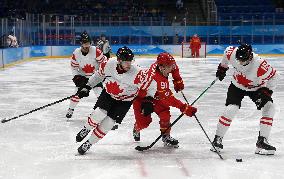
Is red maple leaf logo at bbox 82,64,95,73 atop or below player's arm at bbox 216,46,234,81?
below

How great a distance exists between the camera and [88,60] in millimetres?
6941

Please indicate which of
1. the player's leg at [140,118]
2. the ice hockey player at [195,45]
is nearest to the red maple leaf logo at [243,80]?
the player's leg at [140,118]

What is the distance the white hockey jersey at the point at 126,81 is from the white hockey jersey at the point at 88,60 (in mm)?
2022

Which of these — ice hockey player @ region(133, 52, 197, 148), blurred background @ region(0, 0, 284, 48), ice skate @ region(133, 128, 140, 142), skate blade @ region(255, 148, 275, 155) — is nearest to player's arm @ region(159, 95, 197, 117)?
ice hockey player @ region(133, 52, 197, 148)

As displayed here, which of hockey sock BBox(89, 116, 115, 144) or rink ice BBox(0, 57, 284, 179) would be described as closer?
rink ice BBox(0, 57, 284, 179)

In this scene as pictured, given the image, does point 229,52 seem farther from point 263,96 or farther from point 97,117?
point 97,117

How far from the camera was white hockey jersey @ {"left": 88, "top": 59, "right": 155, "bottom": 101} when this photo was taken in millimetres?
→ 4777

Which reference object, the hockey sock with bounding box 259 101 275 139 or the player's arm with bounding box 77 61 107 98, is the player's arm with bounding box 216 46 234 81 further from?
the player's arm with bounding box 77 61 107 98

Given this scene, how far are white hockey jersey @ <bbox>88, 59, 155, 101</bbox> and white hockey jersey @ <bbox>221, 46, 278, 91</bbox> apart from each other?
823 millimetres

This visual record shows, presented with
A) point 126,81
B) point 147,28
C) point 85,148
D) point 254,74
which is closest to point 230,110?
point 254,74

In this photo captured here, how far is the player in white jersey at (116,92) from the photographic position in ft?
15.6

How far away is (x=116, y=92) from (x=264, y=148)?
→ 4.91ft

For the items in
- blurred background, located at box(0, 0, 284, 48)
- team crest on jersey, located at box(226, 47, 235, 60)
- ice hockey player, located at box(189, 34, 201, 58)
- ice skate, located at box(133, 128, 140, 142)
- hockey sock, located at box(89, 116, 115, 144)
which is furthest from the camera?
ice hockey player, located at box(189, 34, 201, 58)

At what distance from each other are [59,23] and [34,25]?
1.18 metres
